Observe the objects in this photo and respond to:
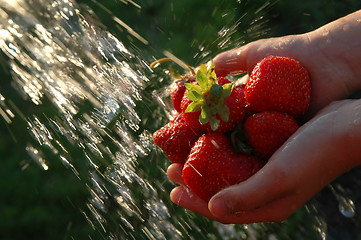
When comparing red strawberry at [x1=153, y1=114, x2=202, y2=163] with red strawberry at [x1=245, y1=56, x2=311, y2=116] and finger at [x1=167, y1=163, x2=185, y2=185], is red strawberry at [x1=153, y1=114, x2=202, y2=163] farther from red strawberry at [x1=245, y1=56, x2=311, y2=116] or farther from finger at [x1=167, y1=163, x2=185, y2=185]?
red strawberry at [x1=245, y1=56, x2=311, y2=116]

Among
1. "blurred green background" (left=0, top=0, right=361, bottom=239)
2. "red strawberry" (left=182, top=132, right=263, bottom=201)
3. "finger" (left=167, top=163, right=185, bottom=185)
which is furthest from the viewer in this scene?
"blurred green background" (left=0, top=0, right=361, bottom=239)

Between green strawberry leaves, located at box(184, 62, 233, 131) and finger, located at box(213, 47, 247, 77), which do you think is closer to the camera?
green strawberry leaves, located at box(184, 62, 233, 131)

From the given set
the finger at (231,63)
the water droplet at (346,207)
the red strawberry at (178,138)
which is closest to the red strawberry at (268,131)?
the red strawberry at (178,138)

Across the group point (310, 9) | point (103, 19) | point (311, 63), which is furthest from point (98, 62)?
point (311, 63)

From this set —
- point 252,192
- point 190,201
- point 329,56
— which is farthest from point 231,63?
point 252,192

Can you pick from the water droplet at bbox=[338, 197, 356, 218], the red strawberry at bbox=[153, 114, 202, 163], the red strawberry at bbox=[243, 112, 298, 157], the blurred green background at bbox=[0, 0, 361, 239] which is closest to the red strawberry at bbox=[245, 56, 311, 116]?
the red strawberry at bbox=[243, 112, 298, 157]

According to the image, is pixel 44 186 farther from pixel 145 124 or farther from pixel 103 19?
pixel 103 19

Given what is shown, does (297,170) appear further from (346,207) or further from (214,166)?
(346,207)

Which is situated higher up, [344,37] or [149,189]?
[344,37]
